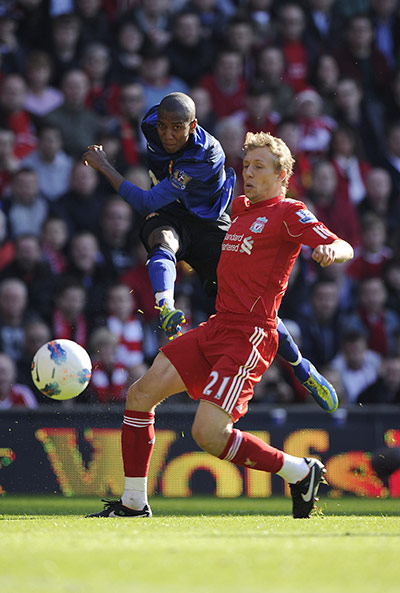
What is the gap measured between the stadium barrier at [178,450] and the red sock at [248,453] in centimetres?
289

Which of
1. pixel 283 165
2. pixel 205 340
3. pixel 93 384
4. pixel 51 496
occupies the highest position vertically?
pixel 283 165

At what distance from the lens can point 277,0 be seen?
12.1 metres

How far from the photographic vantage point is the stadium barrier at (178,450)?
827 cm

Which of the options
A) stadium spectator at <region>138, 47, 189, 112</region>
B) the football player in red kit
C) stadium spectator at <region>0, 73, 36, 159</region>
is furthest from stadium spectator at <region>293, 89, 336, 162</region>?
the football player in red kit

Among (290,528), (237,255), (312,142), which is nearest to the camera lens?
(290,528)

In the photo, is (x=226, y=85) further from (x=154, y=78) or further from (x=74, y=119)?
(x=74, y=119)

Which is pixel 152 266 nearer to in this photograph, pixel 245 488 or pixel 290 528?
pixel 290 528

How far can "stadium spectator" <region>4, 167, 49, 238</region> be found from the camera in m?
9.62

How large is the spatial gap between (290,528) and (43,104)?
660cm

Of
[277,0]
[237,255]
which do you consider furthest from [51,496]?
[277,0]

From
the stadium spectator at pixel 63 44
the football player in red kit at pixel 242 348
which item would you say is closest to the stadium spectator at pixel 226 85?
the stadium spectator at pixel 63 44

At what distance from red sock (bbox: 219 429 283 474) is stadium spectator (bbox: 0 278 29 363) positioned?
166 inches

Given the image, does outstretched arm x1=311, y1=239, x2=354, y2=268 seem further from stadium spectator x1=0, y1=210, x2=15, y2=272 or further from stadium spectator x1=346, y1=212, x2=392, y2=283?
stadium spectator x1=346, y1=212, x2=392, y2=283

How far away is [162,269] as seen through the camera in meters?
5.96
